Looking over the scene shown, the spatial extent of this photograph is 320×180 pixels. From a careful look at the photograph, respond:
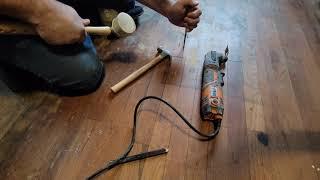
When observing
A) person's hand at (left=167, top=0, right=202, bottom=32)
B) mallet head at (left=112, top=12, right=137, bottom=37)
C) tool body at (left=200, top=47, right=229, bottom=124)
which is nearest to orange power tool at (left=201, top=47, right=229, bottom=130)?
tool body at (left=200, top=47, right=229, bottom=124)

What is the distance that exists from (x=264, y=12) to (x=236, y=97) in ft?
2.46

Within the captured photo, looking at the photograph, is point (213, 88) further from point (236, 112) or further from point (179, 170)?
point (179, 170)

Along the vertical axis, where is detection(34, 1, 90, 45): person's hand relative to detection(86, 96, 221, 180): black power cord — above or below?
above

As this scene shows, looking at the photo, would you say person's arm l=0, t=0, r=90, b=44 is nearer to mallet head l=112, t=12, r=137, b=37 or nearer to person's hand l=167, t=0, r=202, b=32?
mallet head l=112, t=12, r=137, b=37

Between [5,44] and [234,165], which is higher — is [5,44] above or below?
above

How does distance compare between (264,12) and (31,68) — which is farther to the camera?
(264,12)

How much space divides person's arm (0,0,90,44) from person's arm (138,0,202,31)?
1.22 ft

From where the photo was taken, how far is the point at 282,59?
4.05 feet

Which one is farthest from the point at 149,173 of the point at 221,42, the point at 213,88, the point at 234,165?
the point at 221,42

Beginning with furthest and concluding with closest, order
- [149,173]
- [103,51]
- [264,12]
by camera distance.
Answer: [264,12], [103,51], [149,173]

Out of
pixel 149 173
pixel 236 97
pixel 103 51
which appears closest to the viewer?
pixel 149 173

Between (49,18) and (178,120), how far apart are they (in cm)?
53

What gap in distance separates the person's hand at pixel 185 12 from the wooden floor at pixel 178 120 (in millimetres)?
155

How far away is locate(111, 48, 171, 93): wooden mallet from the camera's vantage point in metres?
1.01
